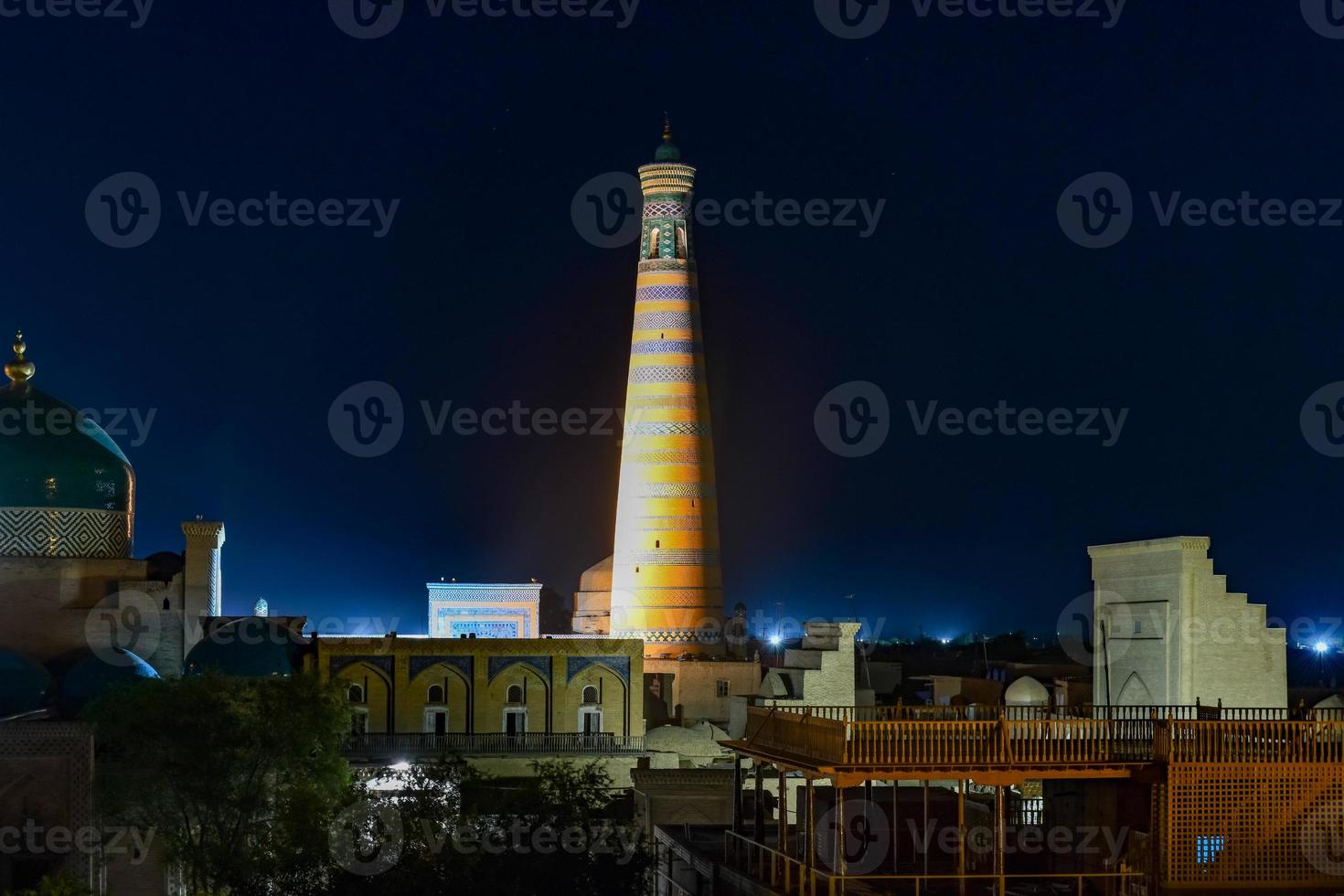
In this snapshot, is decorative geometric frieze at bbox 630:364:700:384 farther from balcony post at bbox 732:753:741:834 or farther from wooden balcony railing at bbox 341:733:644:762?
balcony post at bbox 732:753:741:834

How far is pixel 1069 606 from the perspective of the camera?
50.9 metres

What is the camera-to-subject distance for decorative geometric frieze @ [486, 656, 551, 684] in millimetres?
38531

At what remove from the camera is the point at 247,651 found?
33.8m

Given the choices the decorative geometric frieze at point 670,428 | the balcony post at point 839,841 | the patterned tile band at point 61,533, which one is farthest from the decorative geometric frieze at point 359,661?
the balcony post at point 839,841

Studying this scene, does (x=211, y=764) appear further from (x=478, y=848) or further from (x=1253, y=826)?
(x=1253, y=826)

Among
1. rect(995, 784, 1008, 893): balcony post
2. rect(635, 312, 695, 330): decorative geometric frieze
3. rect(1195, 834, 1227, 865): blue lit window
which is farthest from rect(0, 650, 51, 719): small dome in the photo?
rect(1195, 834, 1227, 865): blue lit window

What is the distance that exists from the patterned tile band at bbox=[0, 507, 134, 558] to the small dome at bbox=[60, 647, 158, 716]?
316cm

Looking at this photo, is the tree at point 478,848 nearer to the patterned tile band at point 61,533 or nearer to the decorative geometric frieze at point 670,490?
the patterned tile band at point 61,533

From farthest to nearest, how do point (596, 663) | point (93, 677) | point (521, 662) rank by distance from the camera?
1. point (596, 663)
2. point (521, 662)
3. point (93, 677)

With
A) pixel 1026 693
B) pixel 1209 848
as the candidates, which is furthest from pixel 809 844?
pixel 1026 693

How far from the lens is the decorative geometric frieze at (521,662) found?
38.5 m

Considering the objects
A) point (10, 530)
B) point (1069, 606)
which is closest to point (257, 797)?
point (10, 530)

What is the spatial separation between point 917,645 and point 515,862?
71423mm

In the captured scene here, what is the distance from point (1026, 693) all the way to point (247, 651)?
1341cm
